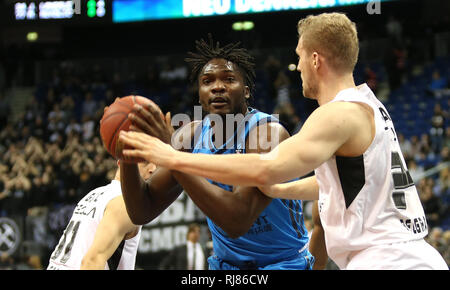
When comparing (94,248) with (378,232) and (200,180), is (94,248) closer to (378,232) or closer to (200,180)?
(200,180)

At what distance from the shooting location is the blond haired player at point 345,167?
263 centimetres

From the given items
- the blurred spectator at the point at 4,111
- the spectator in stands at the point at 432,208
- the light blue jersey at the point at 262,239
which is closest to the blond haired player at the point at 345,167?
the light blue jersey at the point at 262,239

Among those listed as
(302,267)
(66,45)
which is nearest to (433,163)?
(302,267)

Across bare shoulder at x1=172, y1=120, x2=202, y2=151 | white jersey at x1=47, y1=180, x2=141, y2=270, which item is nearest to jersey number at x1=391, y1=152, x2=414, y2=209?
bare shoulder at x1=172, y1=120, x2=202, y2=151

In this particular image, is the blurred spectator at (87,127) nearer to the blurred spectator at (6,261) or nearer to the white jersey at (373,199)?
the blurred spectator at (6,261)

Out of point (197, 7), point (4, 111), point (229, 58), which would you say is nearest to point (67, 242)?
point (229, 58)

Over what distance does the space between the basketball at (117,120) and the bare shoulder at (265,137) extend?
68cm

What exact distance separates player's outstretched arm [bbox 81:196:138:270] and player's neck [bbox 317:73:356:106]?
1.63m

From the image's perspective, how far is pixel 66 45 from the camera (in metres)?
18.0

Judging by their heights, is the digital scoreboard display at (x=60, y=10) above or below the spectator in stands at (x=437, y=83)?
above

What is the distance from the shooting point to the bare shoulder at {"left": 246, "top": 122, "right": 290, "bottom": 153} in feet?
10.7

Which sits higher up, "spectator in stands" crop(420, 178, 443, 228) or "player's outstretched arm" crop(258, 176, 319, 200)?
"player's outstretched arm" crop(258, 176, 319, 200)

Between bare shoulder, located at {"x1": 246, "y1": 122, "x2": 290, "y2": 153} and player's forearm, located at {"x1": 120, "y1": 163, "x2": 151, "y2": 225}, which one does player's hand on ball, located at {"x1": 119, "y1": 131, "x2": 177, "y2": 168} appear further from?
bare shoulder, located at {"x1": 246, "y1": 122, "x2": 290, "y2": 153}

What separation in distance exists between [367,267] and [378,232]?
18cm
